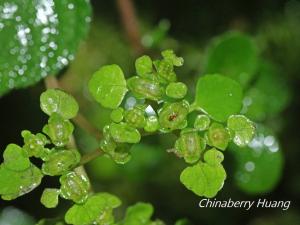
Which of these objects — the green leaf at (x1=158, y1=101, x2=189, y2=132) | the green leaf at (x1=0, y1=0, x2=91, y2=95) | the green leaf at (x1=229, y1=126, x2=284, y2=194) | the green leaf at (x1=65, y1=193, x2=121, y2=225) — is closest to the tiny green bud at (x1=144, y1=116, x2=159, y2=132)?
the green leaf at (x1=158, y1=101, x2=189, y2=132)

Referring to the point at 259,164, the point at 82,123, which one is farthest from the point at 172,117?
the point at 259,164

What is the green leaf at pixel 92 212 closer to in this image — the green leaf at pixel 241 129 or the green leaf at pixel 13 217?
the green leaf at pixel 241 129

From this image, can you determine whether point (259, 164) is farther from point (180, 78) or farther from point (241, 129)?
point (241, 129)

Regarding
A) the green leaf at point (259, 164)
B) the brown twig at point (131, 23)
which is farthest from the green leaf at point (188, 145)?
the brown twig at point (131, 23)

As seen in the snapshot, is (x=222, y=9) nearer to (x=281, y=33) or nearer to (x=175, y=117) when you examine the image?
(x=281, y=33)

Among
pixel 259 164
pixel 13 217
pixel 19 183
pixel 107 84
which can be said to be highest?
pixel 107 84

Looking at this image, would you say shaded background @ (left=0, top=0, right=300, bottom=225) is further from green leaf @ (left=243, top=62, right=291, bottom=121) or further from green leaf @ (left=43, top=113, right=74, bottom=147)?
green leaf @ (left=43, top=113, right=74, bottom=147)
